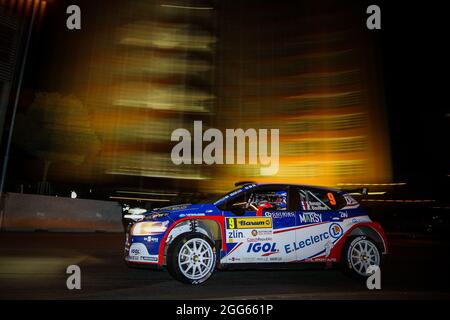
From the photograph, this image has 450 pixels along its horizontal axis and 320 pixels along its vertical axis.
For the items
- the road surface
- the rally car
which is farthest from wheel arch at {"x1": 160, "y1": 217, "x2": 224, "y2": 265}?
the road surface

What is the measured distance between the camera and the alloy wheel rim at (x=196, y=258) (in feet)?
23.6

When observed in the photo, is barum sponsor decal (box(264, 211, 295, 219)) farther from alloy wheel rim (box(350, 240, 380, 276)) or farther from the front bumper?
the front bumper

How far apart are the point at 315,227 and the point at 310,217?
188mm

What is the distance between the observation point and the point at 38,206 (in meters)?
18.9

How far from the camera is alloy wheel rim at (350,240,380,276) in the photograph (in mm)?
8203

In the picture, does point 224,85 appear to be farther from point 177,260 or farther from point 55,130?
point 177,260

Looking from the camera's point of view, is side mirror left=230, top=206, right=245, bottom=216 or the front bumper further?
side mirror left=230, top=206, right=245, bottom=216

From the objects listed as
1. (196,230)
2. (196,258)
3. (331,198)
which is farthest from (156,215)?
(331,198)

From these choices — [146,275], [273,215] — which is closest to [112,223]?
[146,275]

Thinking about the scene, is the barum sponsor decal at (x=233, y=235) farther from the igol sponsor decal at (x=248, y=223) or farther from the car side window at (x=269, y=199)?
the car side window at (x=269, y=199)

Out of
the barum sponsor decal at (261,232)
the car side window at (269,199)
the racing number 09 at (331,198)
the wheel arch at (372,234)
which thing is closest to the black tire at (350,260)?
the wheel arch at (372,234)

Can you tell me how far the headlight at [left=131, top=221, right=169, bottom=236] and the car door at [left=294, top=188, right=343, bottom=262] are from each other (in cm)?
213
